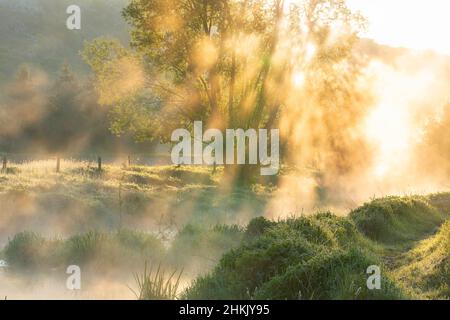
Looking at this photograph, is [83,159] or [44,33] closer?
[83,159]

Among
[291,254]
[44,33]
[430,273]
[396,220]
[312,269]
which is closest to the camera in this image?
[312,269]

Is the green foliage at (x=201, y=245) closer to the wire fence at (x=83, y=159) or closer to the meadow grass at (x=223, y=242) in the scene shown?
the meadow grass at (x=223, y=242)

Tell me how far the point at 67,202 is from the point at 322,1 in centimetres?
2240

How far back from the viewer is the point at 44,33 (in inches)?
6329

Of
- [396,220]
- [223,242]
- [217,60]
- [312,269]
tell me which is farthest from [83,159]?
[312,269]

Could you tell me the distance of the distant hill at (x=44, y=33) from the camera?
140m

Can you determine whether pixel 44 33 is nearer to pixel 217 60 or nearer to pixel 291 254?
pixel 217 60

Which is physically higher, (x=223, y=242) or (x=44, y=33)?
(x=44, y=33)

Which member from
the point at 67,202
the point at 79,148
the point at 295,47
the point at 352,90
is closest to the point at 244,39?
the point at 295,47

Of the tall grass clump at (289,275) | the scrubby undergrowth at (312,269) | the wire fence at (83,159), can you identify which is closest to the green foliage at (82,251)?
the scrubby undergrowth at (312,269)

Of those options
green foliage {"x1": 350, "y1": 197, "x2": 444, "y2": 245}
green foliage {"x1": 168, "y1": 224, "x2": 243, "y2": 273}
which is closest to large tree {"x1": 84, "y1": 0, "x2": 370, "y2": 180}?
green foliage {"x1": 350, "y1": 197, "x2": 444, "y2": 245}

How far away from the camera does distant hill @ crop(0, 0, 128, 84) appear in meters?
140
